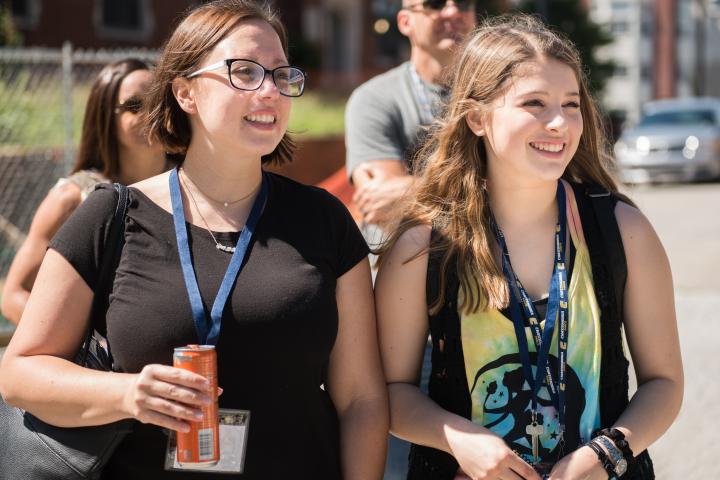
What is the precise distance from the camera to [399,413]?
260 cm

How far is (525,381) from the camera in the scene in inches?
98.0

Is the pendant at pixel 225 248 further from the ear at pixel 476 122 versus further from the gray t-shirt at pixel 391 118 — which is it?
the gray t-shirt at pixel 391 118

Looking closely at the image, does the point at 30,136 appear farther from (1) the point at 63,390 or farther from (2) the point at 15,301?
(1) the point at 63,390

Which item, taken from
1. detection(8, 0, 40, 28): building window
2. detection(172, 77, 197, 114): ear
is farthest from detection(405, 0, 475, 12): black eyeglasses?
detection(8, 0, 40, 28): building window

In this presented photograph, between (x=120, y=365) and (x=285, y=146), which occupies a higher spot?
(x=285, y=146)

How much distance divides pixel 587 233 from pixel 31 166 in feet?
24.7

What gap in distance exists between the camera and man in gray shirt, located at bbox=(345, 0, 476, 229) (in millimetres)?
3756

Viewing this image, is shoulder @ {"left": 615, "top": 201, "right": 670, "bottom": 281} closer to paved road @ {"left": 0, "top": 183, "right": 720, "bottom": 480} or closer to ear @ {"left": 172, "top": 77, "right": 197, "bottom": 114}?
paved road @ {"left": 0, "top": 183, "right": 720, "bottom": 480}

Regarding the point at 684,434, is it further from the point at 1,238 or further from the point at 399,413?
the point at 1,238

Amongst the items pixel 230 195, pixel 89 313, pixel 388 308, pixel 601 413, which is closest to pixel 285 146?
pixel 230 195

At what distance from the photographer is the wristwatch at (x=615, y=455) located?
7.91 ft

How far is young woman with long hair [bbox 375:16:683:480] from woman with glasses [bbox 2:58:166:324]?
152 centimetres

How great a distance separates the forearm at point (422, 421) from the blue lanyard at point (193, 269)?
61 centimetres

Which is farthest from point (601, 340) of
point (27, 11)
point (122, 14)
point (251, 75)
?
point (122, 14)
